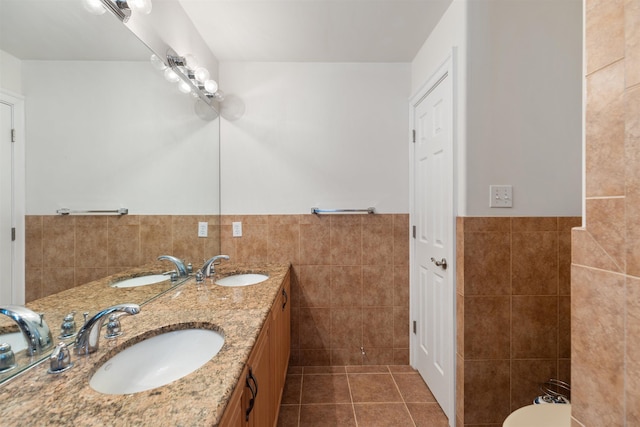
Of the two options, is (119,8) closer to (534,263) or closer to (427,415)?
(534,263)

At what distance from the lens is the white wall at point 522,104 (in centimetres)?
146

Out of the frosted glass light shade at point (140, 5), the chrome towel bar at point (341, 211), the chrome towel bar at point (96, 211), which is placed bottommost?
the chrome towel bar at point (96, 211)

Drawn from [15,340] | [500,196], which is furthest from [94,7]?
[500,196]

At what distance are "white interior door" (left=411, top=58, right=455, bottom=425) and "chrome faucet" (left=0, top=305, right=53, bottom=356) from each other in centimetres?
171

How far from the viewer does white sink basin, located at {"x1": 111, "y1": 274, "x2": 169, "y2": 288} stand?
1167 millimetres

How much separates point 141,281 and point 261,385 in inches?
28.8

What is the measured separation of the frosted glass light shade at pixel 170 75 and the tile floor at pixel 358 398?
2104 millimetres

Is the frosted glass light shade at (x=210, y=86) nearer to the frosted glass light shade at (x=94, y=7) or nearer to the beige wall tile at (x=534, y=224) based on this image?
the frosted glass light shade at (x=94, y=7)

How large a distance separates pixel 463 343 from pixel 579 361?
2.89ft

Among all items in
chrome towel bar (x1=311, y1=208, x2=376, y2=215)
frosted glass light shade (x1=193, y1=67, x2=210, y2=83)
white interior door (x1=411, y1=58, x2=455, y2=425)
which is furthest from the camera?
chrome towel bar (x1=311, y1=208, x2=376, y2=215)

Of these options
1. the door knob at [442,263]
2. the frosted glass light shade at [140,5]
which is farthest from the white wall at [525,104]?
the frosted glass light shade at [140,5]

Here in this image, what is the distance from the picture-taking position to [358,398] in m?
1.88

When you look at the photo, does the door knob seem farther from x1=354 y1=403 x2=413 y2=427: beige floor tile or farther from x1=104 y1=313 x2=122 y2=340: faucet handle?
x1=104 y1=313 x2=122 y2=340: faucet handle

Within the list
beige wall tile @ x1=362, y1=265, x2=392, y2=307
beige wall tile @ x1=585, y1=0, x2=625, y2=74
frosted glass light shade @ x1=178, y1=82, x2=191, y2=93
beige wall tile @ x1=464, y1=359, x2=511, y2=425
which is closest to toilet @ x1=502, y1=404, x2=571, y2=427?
beige wall tile @ x1=464, y1=359, x2=511, y2=425
